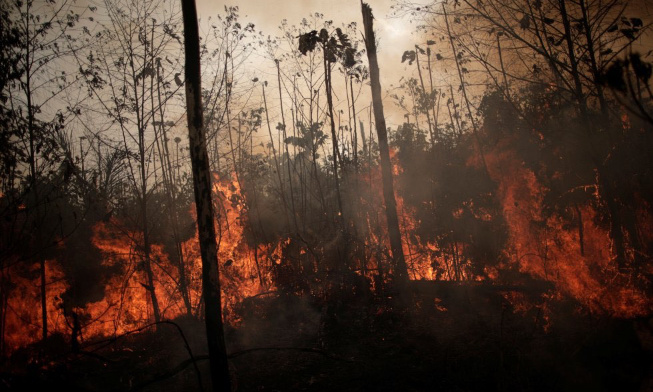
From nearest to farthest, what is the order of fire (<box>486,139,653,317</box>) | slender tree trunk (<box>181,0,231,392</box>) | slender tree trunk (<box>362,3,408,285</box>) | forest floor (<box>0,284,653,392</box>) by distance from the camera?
slender tree trunk (<box>181,0,231,392</box>)
forest floor (<box>0,284,653,392</box>)
fire (<box>486,139,653,317</box>)
slender tree trunk (<box>362,3,408,285</box>)

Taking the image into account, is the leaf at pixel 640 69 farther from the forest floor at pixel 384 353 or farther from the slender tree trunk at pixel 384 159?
the slender tree trunk at pixel 384 159

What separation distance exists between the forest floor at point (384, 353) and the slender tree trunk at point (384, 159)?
120 cm

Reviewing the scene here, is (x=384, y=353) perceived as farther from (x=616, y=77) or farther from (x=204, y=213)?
(x=616, y=77)

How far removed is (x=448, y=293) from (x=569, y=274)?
4.64 meters

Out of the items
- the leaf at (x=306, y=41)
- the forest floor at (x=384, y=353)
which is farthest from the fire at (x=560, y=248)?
the leaf at (x=306, y=41)

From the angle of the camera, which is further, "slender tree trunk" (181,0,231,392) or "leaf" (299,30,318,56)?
"leaf" (299,30,318,56)

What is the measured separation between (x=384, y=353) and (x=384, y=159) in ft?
19.4

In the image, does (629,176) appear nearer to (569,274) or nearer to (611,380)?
(569,274)

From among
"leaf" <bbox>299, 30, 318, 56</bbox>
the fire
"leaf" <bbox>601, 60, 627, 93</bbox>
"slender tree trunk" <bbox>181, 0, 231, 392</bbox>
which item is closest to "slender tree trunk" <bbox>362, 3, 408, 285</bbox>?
"leaf" <bbox>299, 30, 318, 56</bbox>

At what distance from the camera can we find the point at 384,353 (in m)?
7.70

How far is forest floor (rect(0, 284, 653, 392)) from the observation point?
5570 mm

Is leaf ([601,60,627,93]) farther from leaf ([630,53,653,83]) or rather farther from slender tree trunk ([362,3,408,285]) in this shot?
slender tree trunk ([362,3,408,285])

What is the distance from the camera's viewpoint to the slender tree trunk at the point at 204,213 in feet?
13.9

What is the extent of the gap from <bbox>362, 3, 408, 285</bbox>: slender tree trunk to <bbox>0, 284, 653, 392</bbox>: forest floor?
47.3 inches
